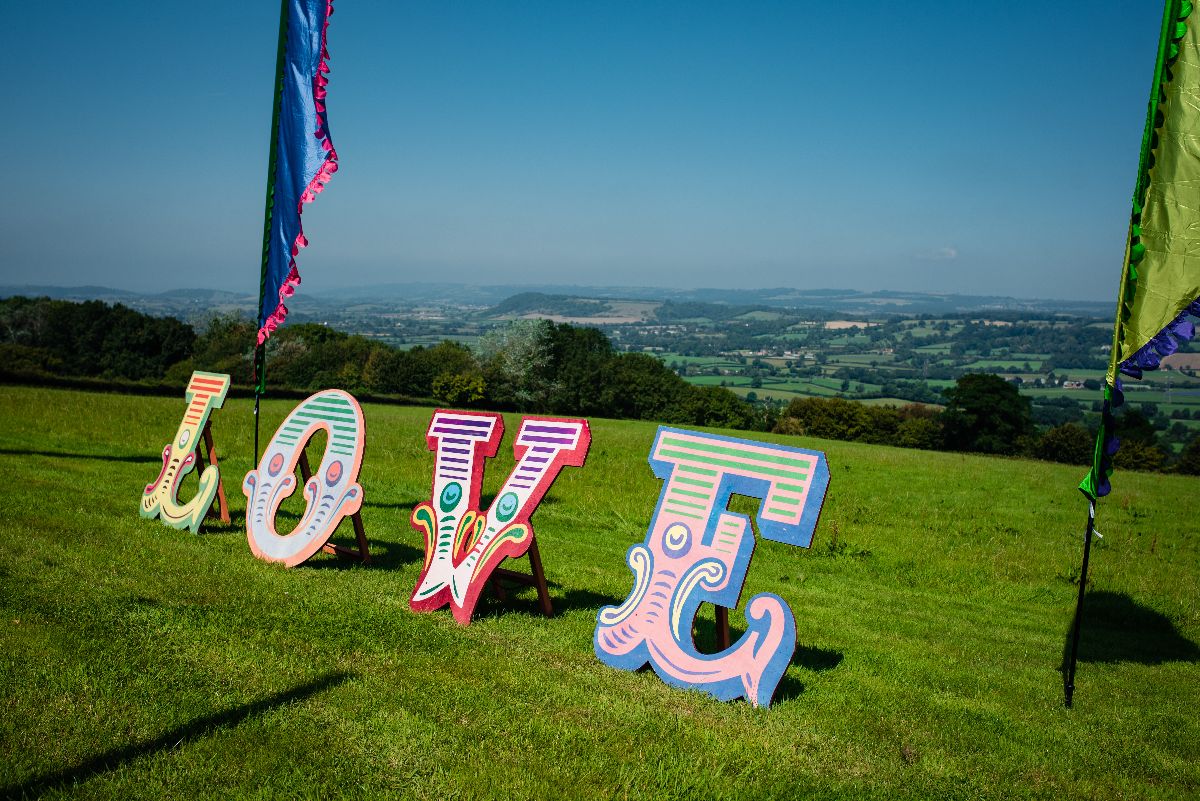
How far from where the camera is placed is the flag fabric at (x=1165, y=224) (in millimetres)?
5902

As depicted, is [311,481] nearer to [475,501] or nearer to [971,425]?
[475,501]

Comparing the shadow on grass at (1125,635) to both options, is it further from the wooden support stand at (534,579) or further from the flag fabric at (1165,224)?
the wooden support stand at (534,579)

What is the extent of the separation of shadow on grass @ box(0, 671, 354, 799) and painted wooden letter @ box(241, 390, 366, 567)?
308cm

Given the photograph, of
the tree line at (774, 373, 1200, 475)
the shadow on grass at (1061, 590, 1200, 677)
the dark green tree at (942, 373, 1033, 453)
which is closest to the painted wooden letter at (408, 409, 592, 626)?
→ the shadow on grass at (1061, 590, 1200, 677)

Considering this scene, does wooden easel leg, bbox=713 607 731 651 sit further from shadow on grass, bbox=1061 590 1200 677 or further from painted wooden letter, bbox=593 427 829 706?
shadow on grass, bbox=1061 590 1200 677

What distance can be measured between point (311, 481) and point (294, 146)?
4.86 metres

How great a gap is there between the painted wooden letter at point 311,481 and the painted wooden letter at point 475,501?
1.06m

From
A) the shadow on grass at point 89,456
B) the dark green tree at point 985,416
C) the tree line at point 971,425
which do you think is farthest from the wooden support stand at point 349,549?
the dark green tree at point 985,416

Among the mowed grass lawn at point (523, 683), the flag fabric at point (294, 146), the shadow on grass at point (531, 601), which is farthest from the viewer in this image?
the flag fabric at point (294, 146)

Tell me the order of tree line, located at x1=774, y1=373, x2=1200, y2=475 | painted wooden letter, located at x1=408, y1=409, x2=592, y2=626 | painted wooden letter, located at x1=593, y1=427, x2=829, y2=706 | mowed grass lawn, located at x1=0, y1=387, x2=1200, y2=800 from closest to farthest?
mowed grass lawn, located at x1=0, y1=387, x2=1200, y2=800 < painted wooden letter, located at x1=593, y1=427, x2=829, y2=706 < painted wooden letter, located at x1=408, y1=409, x2=592, y2=626 < tree line, located at x1=774, y1=373, x2=1200, y2=475

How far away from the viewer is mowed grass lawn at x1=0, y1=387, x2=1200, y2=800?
462 cm

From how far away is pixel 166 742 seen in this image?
470 centimetres

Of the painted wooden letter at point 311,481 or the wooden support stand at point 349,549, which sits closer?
the painted wooden letter at point 311,481

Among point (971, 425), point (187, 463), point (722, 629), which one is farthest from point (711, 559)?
point (971, 425)
